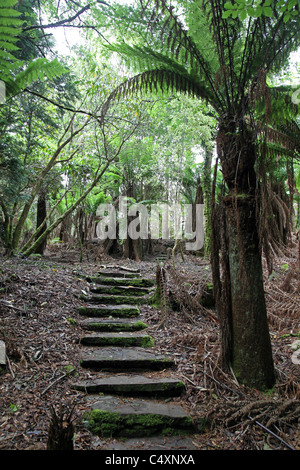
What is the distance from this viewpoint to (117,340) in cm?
332

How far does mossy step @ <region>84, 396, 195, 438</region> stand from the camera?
198cm

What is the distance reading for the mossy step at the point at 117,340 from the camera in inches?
127

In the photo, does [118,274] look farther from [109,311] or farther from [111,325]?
[111,325]

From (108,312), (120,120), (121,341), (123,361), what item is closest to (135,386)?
(123,361)

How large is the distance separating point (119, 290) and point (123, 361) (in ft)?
7.16

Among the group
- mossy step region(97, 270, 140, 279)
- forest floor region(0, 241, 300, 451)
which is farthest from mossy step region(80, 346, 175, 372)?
mossy step region(97, 270, 140, 279)

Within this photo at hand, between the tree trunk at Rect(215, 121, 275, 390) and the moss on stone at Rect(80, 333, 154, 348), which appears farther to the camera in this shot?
the moss on stone at Rect(80, 333, 154, 348)

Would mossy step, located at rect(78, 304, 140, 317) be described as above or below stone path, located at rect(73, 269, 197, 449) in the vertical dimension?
above

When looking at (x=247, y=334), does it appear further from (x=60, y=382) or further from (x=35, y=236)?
(x=35, y=236)

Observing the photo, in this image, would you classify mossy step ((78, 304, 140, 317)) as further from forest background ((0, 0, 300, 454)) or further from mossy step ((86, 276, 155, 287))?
forest background ((0, 0, 300, 454))

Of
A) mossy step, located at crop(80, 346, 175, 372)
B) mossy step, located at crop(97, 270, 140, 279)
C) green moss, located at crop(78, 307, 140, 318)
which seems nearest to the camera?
mossy step, located at crop(80, 346, 175, 372)

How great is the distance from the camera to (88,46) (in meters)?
7.64
